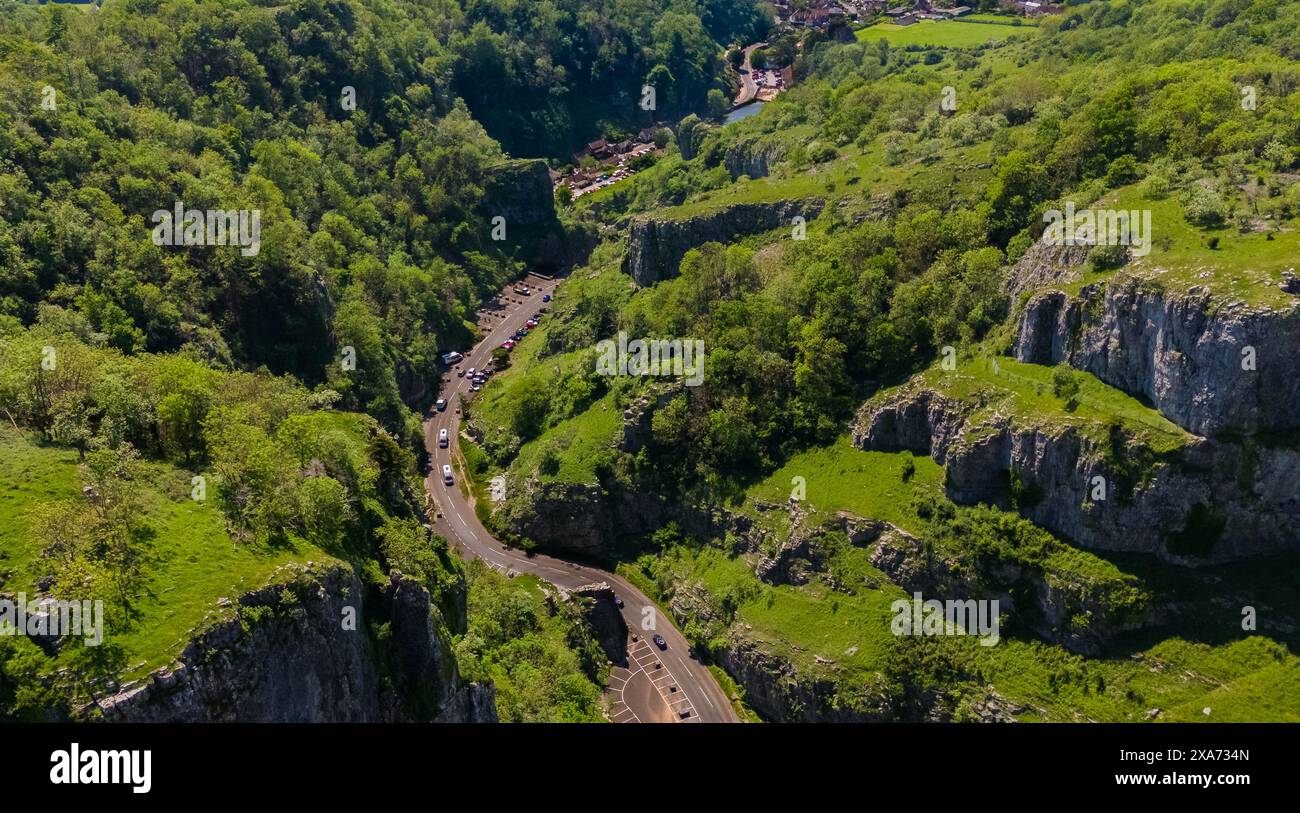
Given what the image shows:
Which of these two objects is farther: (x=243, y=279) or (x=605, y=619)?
(x=243, y=279)

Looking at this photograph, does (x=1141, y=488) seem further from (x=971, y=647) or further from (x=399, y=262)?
(x=399, y=262)

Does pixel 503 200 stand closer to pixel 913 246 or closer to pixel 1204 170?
pixel 913 246

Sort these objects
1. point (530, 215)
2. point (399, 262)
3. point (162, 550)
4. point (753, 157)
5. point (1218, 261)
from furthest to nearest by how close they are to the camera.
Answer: point (530, 215), point (753, 157), point (399, 262), point (1218, 261), point (162, 550)

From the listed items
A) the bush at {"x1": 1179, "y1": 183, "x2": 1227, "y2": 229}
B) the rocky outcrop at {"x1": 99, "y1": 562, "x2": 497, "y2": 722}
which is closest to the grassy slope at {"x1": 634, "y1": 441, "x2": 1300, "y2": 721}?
the bush at {"x1": 1179, "y1": 183, "x2": 1227, "y2": 229}

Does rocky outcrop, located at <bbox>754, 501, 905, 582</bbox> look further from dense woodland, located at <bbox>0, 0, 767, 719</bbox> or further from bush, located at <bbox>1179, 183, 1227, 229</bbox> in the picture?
bush, located at <bbox>1179, 183, 1227, 229</bbox>

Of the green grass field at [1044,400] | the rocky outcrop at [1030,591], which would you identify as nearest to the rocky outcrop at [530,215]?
the green grass field at [1044,400]

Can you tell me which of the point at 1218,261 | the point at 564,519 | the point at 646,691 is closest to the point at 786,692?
the point at 646,691

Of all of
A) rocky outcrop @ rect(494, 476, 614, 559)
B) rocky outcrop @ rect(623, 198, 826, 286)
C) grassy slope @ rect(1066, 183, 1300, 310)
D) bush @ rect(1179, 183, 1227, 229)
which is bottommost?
rocky outcrop @ rect(494, 476, 614, 559)
